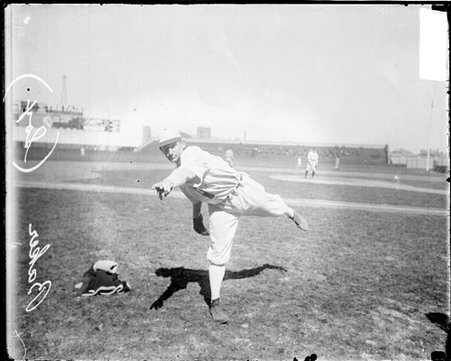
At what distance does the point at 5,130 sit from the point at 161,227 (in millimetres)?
3912

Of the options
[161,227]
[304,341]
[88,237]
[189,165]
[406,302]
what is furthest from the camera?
[161,227]

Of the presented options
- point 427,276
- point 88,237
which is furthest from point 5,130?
point 427,276

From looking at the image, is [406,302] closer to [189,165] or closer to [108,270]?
[189,165]

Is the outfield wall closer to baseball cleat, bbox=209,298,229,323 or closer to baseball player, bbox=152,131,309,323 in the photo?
baseball player, bbox=152,131,309,323

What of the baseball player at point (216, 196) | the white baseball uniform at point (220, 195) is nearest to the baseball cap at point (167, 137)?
the baseball player at point (216, 196)

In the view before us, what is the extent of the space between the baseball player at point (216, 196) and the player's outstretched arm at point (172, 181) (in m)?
0.01

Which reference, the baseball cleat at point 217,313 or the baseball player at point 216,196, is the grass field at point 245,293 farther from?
the baseball player at point 216,196

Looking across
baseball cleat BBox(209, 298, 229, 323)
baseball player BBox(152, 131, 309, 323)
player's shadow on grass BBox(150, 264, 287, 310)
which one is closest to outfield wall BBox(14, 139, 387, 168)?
player's shadow on grass BBox(150, 264, 287, 310)

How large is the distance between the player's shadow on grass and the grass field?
14 mm

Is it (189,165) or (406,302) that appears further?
(406,302)

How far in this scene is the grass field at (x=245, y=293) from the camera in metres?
2.71

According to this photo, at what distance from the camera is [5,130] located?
2.69m

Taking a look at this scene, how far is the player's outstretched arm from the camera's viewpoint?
2523mm

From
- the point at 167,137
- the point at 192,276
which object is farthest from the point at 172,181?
the point at 192,276
